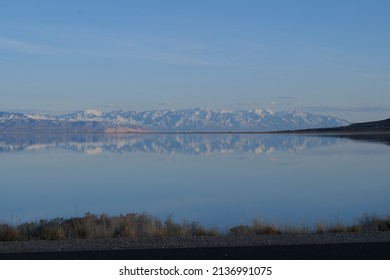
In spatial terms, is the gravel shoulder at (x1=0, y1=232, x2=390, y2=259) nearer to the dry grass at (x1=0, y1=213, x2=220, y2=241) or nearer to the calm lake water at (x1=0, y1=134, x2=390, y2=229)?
the dry grass at (x1=0, y1=213, x2=220, y2=241)

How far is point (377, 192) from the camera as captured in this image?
20453 millimetres

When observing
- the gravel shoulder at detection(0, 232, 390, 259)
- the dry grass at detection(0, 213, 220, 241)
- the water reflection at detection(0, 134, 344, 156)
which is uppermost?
the gravel shoulder at detection(0, 232, 390, 259)

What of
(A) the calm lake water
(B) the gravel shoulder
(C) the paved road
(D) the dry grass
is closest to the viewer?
(C) the paved road

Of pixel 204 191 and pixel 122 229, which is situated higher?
pixel 122 229

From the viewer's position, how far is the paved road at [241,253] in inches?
296

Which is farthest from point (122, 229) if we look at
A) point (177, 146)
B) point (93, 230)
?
point (177, 146)

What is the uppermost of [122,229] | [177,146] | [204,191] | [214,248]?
[214,248]

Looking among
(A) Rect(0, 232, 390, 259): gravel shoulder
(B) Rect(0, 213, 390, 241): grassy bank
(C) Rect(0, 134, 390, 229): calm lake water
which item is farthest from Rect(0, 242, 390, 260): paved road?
(C) Rect(0, 134, 390, 229): calm lake water

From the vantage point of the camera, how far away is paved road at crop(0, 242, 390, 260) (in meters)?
7.53

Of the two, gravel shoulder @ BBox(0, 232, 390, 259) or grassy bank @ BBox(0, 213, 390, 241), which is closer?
gravel shoulder @ BBox(0, 232, 390, 259)

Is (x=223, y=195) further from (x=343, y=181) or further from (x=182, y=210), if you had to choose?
(x=343, y=181)

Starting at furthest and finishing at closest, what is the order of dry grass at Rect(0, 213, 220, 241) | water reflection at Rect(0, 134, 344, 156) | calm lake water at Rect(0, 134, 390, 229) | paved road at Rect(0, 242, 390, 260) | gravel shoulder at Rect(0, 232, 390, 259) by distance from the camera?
water reflection at Rect(0, 134, 344, 156), calm lake water at Rect(0, 134, 390, 229), dry grass at Rect(0, 213, 220, 241), gravel shoulder at Rect(0, 232, 390, 259), paved road at Rect(0, 242, 390, 260)

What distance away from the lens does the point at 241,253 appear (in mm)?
7781

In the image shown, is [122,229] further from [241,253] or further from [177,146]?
[177,146]
